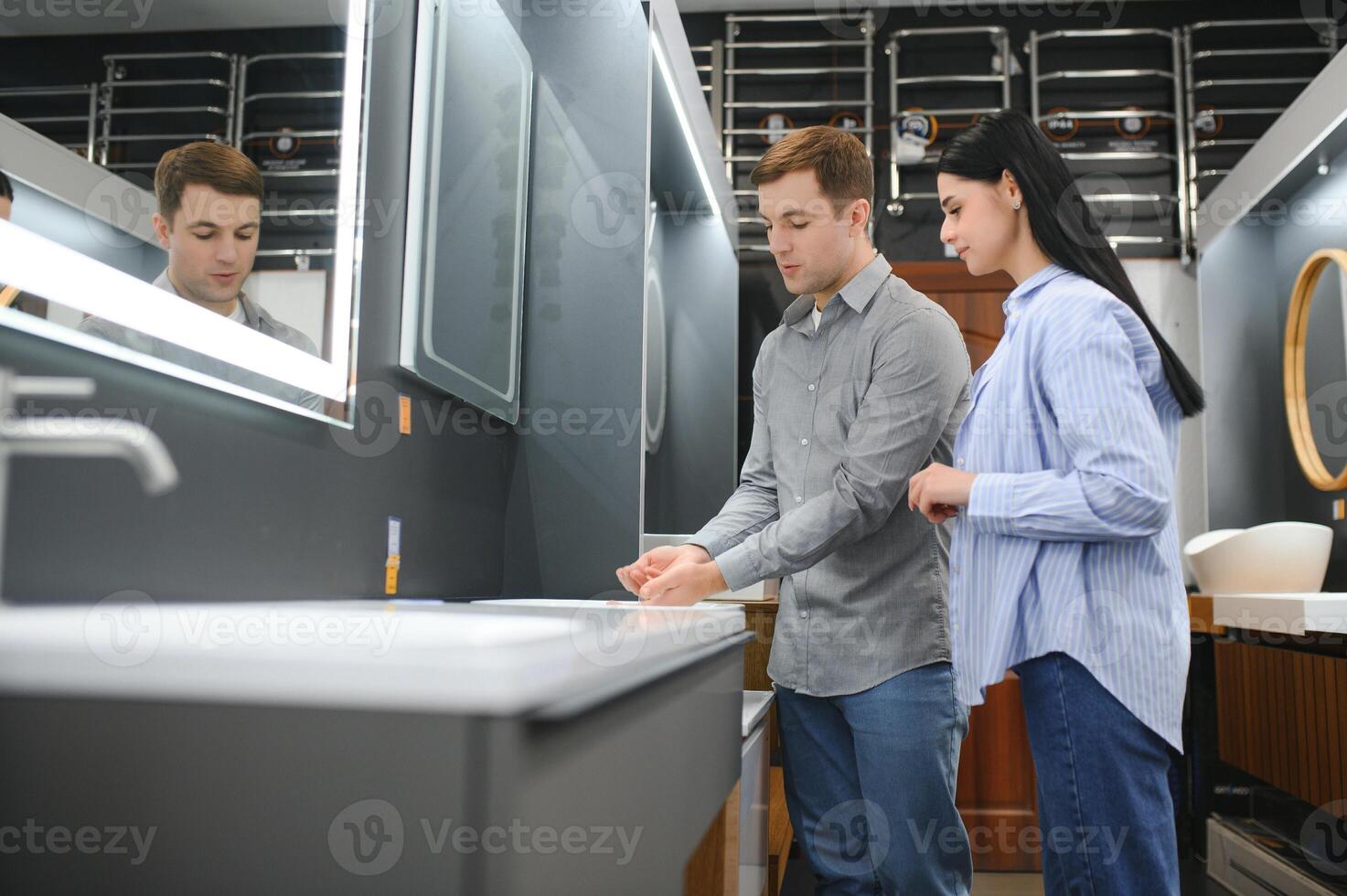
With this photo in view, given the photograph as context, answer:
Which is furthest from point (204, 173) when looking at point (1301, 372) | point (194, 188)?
point (1301, 372)

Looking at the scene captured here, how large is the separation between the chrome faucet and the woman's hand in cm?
91

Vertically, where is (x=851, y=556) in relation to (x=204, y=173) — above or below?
below

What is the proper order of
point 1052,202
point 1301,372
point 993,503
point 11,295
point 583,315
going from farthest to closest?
1. point 1301,372
2. point 583,315
3. point 1052,202
4. point 993,503
5. point 11,295

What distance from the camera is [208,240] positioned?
120cm

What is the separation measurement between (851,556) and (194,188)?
1.08 metres

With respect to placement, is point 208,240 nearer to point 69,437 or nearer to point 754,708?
point 69,437

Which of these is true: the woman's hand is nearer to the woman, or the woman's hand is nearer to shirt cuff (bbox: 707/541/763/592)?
the woman

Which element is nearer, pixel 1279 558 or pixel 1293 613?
pixel 1293 613

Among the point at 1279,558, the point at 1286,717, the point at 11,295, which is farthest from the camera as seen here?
the point at 1279,558

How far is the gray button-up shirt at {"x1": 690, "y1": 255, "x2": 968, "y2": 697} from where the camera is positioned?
1.59 meters

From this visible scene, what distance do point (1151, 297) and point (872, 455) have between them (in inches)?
134

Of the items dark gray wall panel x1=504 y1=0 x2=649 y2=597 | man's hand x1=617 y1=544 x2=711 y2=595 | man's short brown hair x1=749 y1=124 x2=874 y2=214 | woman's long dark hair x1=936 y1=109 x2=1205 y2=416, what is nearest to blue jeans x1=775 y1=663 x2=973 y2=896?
man's hand x1=617 y1=544 x2=711 y2=595

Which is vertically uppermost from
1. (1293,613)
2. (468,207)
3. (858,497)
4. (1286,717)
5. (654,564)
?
(468,207)

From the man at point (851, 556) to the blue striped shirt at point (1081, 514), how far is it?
0.25m
